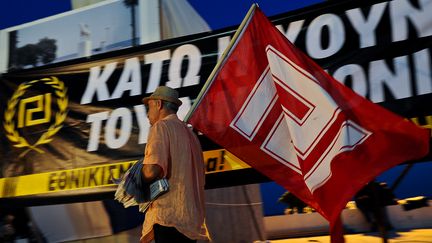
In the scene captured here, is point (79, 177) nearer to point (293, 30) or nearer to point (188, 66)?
point (188, 66)

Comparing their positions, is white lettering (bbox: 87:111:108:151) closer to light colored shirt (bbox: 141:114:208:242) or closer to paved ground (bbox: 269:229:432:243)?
light colored shirt (bbox: 141:114:208:242)

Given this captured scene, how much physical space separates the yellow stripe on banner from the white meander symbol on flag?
1.27 feet

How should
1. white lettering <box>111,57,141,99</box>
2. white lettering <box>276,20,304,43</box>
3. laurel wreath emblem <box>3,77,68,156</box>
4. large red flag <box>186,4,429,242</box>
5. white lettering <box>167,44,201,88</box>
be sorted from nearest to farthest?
1. large red flag <box>186,4,429,242</box>
2. white lettering <box>276,20,304,43</box>
3. white lettering <box>167,44,201,88</box>
4. white lettering <box>111,57,141,99</box>
5. laurel wreath emblem <box>3,77,68,156</box>

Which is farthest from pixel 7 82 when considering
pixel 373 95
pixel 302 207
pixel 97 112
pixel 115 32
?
pixel 302 207

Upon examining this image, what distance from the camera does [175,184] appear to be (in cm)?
260

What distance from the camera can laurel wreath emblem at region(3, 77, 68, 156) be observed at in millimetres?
3898

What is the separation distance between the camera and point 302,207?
7777mm

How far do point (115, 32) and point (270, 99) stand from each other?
4.91m

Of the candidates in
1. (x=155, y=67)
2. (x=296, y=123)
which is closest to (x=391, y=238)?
(x=296, y=123)

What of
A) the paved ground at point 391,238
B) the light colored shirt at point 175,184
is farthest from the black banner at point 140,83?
the paved ground at point 391,238

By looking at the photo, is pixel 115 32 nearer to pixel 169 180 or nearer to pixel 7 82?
pixel 7 82

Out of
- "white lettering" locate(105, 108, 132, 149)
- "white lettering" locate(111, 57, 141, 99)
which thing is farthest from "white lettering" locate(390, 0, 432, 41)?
"white lettering" locate(105, 108, 132, 149)

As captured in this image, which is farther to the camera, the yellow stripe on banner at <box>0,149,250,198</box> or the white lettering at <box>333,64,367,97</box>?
the yellow stripe on banner at <box>0,149,250,198</box>

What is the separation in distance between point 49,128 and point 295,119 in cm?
212
